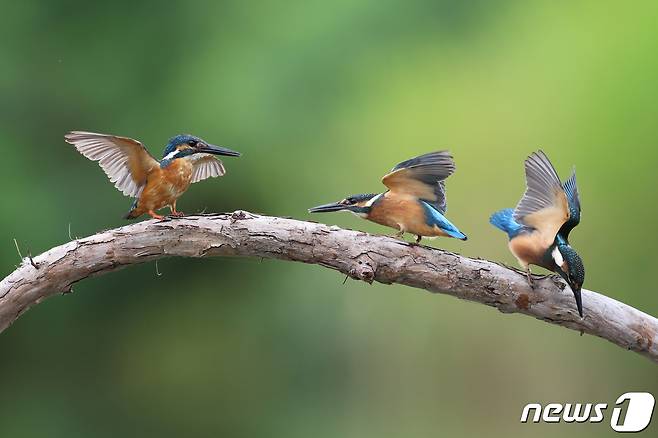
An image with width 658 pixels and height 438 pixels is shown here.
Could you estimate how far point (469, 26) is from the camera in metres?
4.83

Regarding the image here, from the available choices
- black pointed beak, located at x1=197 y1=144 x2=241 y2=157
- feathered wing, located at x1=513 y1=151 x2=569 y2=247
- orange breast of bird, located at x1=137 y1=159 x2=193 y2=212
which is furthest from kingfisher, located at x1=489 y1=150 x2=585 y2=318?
orange breast of bird, located at x1=137 y1=159 x2=193 y2=212

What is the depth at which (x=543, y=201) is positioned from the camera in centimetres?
211

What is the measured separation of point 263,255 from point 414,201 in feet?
1.31

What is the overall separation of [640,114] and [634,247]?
2.36ft

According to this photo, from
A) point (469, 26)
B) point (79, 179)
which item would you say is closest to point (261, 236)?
point (79, 179)

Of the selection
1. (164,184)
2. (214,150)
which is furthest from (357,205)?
(164,184)

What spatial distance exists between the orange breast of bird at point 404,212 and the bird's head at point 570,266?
306 mm

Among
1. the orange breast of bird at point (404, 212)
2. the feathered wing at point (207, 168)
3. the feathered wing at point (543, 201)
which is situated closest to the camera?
the feathered wing at point (543, 201)

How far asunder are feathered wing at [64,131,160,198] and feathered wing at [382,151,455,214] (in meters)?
0.60

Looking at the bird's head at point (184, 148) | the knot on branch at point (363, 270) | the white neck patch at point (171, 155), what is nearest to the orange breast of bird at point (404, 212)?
the knot on branch at point (363, 270)

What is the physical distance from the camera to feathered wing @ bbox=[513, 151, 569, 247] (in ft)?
6.72

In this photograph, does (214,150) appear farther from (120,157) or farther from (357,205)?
(357,205)

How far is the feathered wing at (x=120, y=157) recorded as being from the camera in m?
2.10

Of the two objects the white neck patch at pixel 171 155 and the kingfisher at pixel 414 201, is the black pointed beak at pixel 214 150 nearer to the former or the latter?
the white neck patch at pixel 171 155
